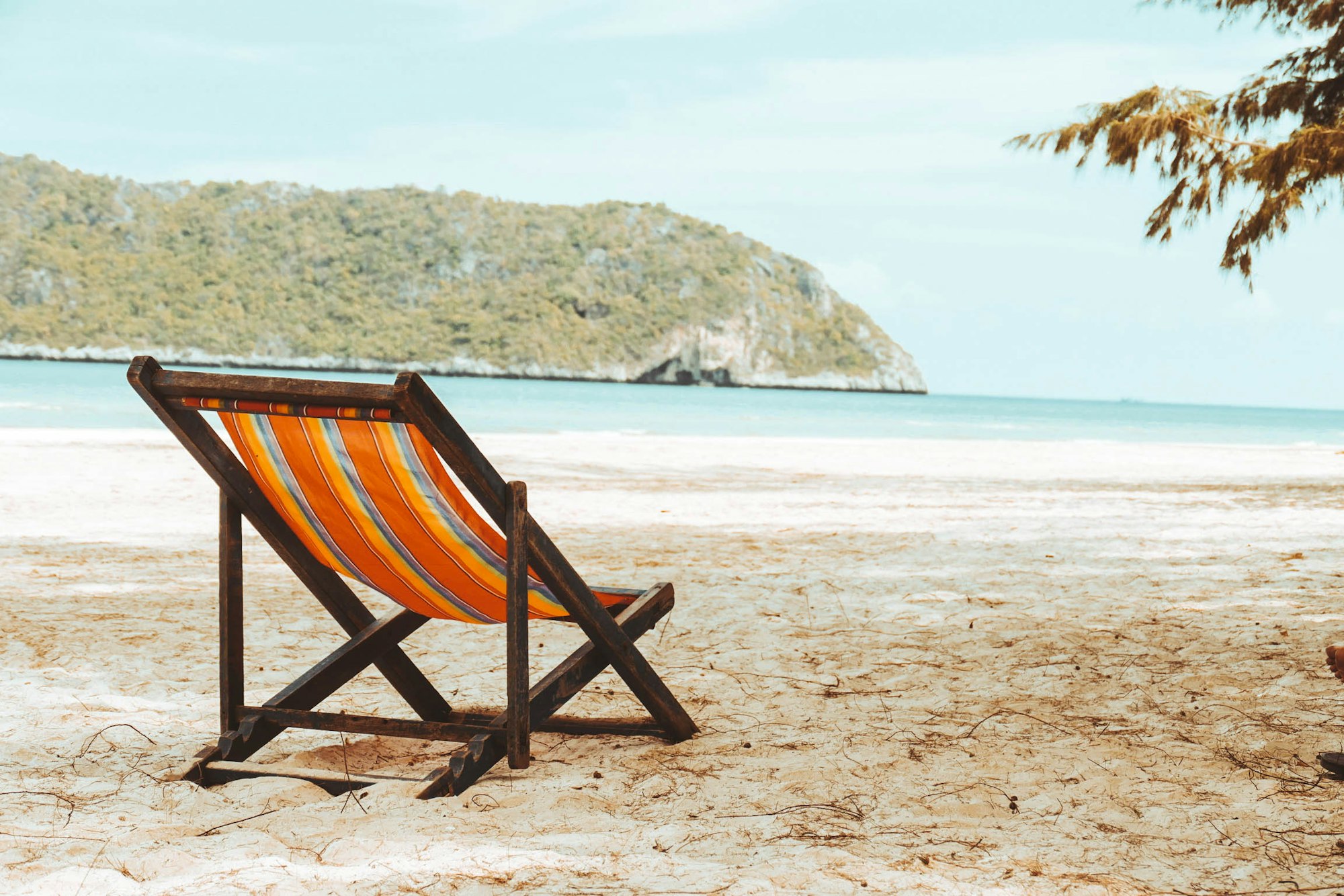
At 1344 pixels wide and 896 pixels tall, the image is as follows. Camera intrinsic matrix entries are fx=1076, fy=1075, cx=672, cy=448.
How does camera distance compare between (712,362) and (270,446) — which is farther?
(712,362)

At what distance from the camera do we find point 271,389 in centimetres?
209

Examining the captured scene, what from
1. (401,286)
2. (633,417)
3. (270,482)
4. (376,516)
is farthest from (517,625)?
(401,286)

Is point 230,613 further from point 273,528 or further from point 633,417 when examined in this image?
point 633,417

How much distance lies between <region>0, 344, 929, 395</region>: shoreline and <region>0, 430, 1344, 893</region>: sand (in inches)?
3195

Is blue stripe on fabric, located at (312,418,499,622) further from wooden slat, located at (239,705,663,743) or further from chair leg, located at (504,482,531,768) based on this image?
wooden slat, located at (239,705,663,743)

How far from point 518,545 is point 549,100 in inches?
4095

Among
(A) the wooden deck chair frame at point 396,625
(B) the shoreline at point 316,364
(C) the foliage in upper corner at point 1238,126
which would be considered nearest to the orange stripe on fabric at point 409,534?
(A) the wooden deck chair frame at point 396,625

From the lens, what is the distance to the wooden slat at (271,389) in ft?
6.63

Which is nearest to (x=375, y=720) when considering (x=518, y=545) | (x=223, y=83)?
(x=518, y=545)

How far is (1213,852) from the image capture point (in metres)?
2.04

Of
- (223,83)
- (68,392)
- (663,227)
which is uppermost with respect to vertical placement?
(223,83)

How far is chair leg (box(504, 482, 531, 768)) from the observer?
2.22 metres

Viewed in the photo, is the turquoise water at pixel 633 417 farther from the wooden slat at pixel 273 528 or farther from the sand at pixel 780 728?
the wooden slat at pixel 273 528

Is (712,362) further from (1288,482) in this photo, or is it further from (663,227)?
(1288,482)
